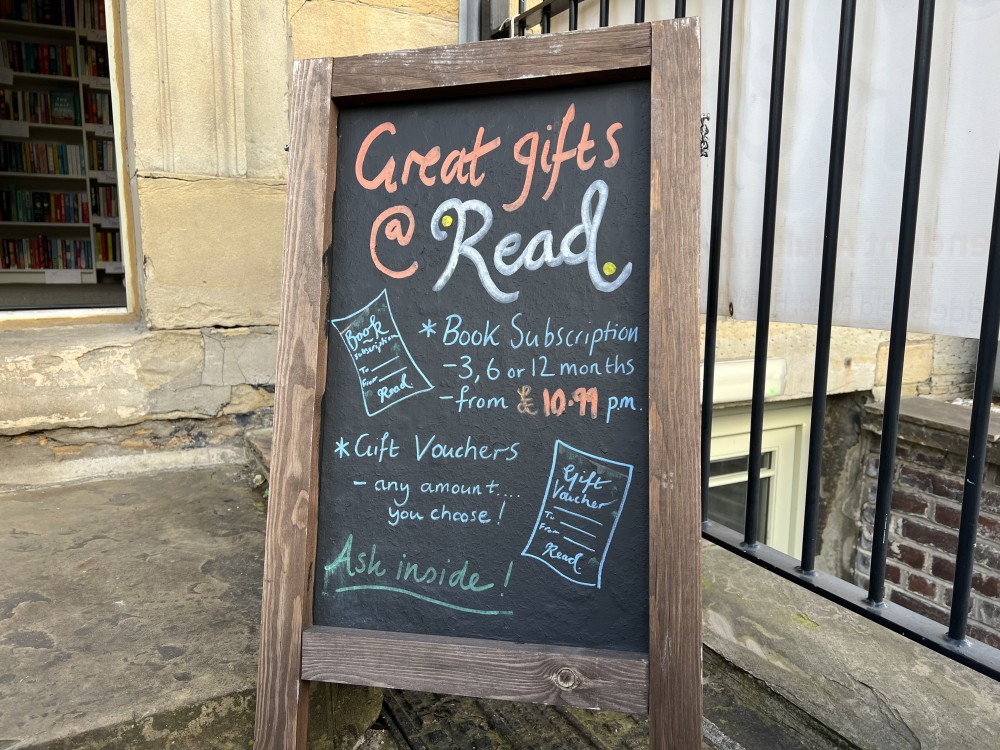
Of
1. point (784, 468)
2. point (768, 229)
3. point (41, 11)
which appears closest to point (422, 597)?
point (768, 229)

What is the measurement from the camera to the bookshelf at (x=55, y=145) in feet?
16.9

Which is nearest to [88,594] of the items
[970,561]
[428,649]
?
[428,649]

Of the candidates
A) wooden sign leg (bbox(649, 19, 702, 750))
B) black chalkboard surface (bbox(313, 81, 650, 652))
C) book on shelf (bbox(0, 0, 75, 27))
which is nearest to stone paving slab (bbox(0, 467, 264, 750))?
black chalkboard surface (bbox(313, 81, 650, 652))

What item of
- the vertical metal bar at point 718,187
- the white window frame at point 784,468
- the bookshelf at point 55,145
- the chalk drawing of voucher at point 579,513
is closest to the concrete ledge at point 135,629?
the chalk drawing of voucher at point 579,513

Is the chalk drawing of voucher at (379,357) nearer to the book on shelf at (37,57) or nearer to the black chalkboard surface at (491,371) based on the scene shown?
the black chalkboard surface at (491,371)

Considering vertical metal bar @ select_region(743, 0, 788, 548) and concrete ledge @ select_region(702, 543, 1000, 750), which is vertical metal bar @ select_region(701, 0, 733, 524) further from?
concrete ledge @ select_region(702, 543, 1000, 750)

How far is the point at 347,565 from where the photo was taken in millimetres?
1158

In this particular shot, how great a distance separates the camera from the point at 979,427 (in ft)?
3.95

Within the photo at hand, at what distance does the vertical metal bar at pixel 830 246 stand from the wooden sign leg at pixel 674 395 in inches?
19.5

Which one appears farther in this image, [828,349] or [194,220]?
[194,220]

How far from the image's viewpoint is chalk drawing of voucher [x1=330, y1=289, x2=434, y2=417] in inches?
45.9

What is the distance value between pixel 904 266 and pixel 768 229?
0.33 meters

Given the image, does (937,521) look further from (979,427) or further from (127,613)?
(127,613)

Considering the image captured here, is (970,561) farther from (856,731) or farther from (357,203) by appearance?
(357,203)
